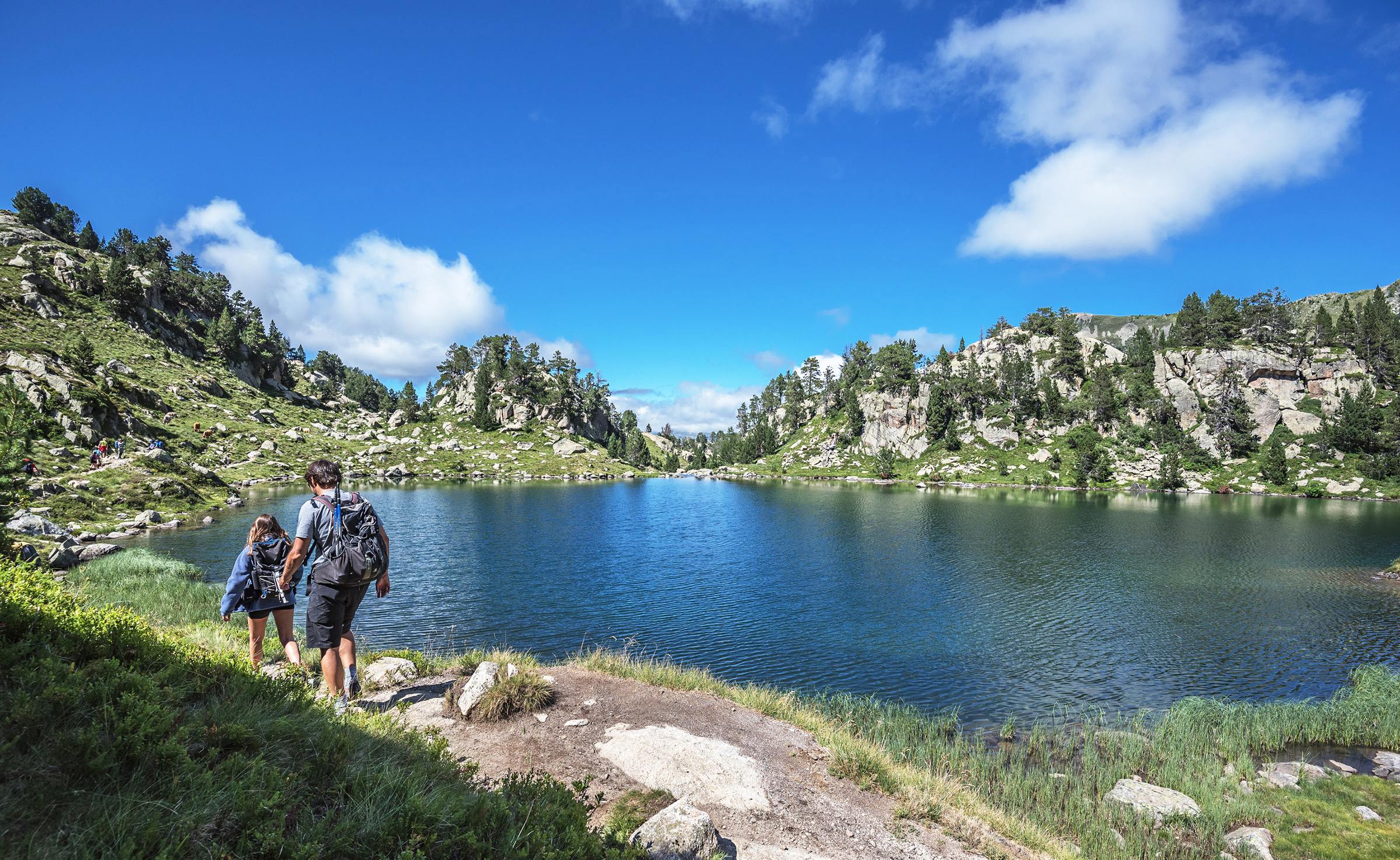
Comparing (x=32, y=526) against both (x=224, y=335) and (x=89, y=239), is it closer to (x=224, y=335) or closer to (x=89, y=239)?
(x=224, y=335)

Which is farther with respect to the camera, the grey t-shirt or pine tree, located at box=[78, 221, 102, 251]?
pine tree, located at box=[78, 221, 102, 251]

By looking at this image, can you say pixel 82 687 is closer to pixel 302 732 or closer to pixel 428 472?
pixel 302 732

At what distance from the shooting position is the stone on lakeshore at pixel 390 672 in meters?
14.0

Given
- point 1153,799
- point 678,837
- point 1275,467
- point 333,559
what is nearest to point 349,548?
point 333,559

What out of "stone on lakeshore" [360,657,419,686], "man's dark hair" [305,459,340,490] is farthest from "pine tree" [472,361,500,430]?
"man's dark hair" [305,459,340,490]

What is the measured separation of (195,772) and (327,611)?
17.1 feet

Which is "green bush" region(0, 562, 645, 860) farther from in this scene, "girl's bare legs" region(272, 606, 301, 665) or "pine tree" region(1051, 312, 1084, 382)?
"pine tree" region(1051, 312, 1084, 382)

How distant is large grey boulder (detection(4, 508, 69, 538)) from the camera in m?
27.9

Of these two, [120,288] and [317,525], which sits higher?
[120,288]

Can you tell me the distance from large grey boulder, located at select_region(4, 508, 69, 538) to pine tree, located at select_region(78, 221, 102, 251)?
16636 centimetres

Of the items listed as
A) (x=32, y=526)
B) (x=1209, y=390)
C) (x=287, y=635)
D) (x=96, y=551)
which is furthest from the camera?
(x=1209, y=390)

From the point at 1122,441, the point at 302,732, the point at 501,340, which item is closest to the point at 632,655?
the point at 302,732

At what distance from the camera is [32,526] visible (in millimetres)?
28578

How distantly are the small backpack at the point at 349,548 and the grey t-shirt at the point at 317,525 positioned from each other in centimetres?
4
